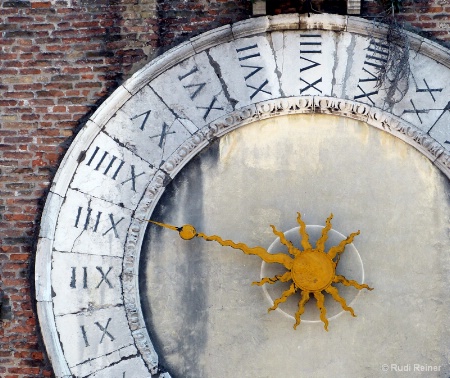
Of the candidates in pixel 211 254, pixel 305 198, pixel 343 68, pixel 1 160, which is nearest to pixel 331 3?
pixel 343 68

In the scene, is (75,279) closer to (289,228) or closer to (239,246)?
(239,246)

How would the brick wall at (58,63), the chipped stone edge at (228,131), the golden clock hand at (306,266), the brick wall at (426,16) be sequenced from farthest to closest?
1. the brick wall at (58,63)
2. the brick wall at (426,16)
3. the chipped stone edge at (228,131)
4. the golden clock hand at (306,266)

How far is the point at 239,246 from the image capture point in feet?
29.0

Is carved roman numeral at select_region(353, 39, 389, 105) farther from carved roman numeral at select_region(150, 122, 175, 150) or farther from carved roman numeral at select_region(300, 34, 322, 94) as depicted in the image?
carved roman numeral at select_region(150, 122, 175, 150)

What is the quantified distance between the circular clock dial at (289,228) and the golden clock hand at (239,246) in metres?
0.15

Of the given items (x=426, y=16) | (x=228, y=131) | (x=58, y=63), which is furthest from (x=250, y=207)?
(x=426, y=16)

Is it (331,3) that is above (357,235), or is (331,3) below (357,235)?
above

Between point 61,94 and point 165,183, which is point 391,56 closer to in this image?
point 165,183

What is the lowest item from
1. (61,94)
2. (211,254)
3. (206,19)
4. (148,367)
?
(148,367)

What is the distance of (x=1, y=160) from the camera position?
30.1ft

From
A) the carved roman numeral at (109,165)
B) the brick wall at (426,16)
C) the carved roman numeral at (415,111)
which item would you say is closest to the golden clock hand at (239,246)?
the carved roman numeral at (109,165)

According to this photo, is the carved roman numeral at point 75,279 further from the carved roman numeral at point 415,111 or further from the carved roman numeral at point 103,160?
the carved roman numeral at point 415,111

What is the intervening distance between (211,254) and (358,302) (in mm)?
1341

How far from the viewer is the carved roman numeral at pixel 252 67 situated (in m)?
9.00
